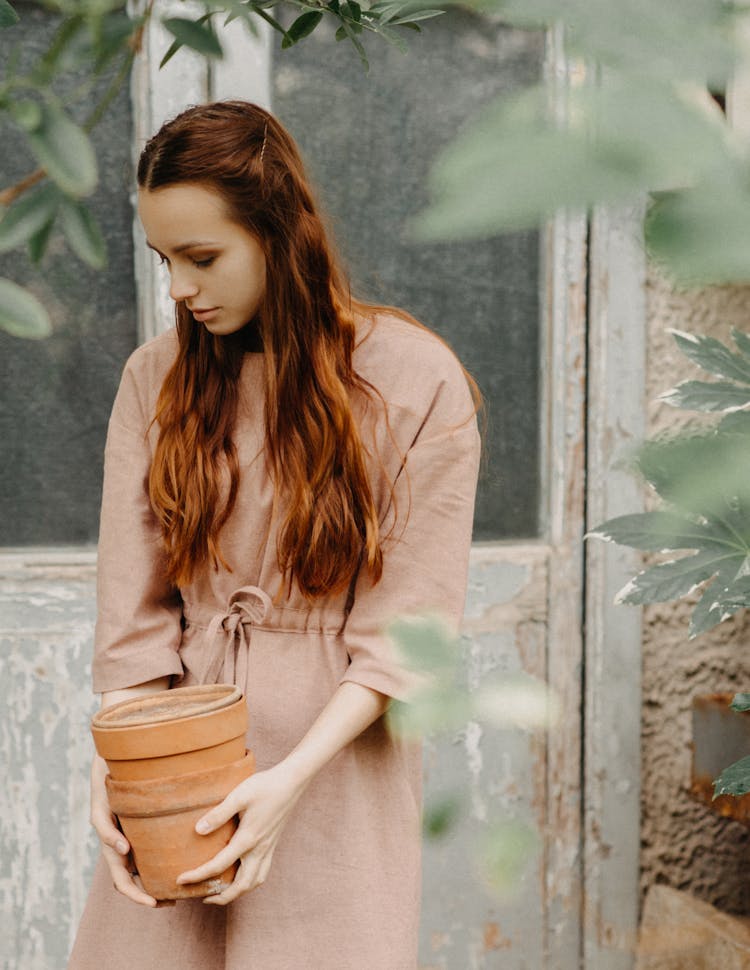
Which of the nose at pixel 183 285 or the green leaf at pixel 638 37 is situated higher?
the nose at pixel 183 285

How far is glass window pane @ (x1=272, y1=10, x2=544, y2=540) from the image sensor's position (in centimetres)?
194

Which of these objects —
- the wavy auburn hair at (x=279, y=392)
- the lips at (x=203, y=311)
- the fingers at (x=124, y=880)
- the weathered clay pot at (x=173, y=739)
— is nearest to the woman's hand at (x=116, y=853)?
the fingers at (x=124, y=880)

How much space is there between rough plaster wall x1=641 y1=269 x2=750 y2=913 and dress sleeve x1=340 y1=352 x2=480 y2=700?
916 mm

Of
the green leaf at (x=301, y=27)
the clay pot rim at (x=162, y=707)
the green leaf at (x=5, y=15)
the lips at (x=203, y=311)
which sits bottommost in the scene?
the clay pot rim at (x=162, y=707)

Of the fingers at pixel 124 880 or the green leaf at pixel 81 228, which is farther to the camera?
the fingers at pixel 124 880

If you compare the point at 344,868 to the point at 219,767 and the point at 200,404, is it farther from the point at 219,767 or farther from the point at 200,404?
the point at 200,404

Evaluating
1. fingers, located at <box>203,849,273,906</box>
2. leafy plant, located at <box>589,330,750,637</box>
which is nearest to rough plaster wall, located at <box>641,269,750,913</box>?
leafy plant, located at <box>589,330,750,637</box>

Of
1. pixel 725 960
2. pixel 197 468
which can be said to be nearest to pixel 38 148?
pixel 197 468

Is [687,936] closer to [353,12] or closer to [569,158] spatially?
[353,12]

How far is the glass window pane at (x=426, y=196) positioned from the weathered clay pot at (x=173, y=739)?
108 centimetres

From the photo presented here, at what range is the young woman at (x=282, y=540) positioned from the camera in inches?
44.3

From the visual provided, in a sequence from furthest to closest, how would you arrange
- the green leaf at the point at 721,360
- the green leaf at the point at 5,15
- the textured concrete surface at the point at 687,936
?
1. the textured concrete surface at the point at 687,936
2. the green leaf at the point at 721,360
3. the green leaf at the point at 5,15

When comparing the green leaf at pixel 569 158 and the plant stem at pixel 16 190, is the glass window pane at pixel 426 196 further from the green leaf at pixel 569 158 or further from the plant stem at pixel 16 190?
the green leaf at pixel 569 158

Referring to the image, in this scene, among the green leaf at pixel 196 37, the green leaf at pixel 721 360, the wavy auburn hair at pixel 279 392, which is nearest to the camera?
the green leaf at pixel 196 37
